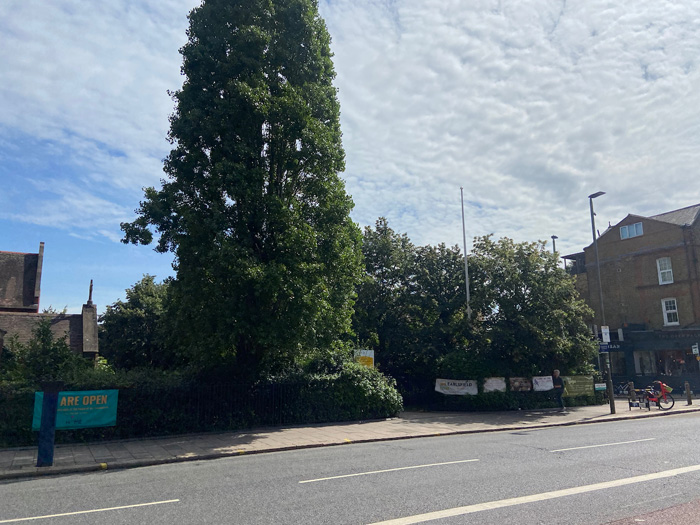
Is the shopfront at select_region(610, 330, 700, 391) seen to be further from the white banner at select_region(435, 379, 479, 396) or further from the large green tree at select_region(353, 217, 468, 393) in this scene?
the white banner at select_region(435, 379, 479, 396)

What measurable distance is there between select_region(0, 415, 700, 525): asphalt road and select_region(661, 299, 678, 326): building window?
27783mm

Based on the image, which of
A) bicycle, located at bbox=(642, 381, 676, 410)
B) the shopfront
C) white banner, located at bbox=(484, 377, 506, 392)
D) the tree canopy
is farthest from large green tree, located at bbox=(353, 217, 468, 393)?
the shopfront

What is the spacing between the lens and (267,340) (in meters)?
14.9

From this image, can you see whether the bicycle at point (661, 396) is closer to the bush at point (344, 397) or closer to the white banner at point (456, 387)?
the white banner at point (456, 387)

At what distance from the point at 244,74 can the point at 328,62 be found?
11.7 ft

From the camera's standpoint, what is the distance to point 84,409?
14.4 meters

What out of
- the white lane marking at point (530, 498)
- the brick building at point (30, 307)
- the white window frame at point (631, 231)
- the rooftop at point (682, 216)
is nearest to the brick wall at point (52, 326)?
the brick building at point (30, 307)

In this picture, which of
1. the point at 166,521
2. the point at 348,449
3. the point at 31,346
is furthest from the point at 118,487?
the point at 31,346

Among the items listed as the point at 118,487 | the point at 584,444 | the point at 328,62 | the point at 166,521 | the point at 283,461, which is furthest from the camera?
the point at 328,62

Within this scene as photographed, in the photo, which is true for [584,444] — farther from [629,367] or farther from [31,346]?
[629,367]

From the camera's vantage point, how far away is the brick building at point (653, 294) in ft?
114

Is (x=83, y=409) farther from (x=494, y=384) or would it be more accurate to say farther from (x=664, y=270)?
(x=664, y=270)

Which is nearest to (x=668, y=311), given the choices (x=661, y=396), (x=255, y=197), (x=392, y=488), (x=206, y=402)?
(x=661, y=396)

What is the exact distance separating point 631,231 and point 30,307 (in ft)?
150
